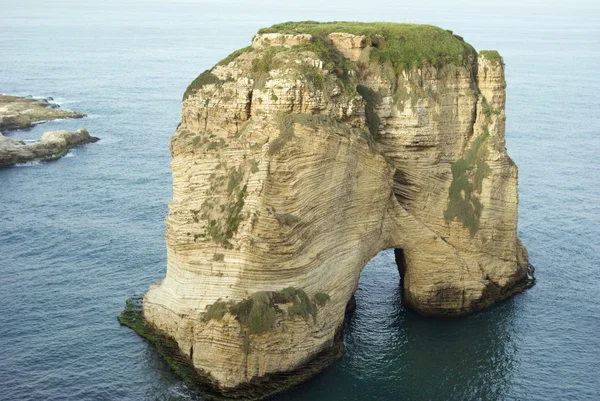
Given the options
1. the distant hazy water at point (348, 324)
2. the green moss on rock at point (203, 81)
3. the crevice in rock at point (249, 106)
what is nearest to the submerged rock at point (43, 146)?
the distant hazy water at point (348, 324)

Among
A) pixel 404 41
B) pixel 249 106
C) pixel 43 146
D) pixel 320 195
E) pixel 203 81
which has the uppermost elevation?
pixel 404 41

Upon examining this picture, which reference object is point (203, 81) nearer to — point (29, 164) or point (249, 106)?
point (249, 106)

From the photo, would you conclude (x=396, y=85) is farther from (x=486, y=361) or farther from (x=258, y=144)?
(x=486, y=361)

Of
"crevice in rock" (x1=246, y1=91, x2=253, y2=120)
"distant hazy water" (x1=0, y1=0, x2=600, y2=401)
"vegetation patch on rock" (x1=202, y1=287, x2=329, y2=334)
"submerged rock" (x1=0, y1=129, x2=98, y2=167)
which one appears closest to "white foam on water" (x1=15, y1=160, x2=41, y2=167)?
"submerged rock" (x1=0, y1=129, x2=98, y2=167)

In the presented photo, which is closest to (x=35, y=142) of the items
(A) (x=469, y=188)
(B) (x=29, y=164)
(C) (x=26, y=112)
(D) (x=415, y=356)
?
(B) (x=29, y=164)

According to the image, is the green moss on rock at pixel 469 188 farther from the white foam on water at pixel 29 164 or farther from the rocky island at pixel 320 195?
the white foam on water at pixel 29 164
